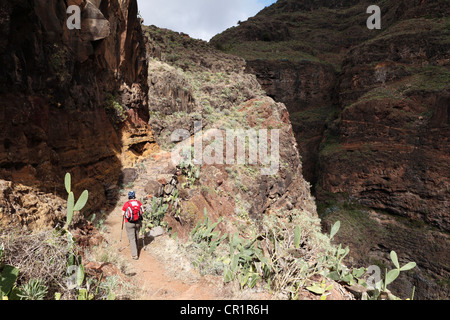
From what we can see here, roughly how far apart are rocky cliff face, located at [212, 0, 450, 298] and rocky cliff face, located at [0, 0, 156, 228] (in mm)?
20635

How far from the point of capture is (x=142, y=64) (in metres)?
10.2

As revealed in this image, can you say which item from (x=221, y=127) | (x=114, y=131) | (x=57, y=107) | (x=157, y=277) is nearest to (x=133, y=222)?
(x=157, y=277)

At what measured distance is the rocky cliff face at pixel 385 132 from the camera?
61.8ft

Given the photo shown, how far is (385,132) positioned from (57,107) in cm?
2558

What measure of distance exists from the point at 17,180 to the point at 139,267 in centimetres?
237

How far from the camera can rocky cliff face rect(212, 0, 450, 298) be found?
18828 mm

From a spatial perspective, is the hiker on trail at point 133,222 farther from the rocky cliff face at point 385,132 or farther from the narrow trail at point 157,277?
the rocky cliff face at point 385,132

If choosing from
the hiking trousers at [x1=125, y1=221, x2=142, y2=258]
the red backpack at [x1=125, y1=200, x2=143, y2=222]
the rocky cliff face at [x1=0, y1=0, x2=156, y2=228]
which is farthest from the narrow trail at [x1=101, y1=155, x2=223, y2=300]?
the rocky cliff face at [x1=0, y1=0, x2=156, y2=228]

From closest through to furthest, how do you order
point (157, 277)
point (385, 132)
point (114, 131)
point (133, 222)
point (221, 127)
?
1. point (157, 277)
2. point (133, 222)
3. point (114, 131)
4. point (221, 127)
5. point (385, 132)

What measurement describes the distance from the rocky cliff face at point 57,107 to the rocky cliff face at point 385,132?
20.6 meters

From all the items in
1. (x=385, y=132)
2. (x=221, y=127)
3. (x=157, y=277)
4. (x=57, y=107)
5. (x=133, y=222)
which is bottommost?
(x=157, y=277)

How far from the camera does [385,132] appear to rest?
22.2 m

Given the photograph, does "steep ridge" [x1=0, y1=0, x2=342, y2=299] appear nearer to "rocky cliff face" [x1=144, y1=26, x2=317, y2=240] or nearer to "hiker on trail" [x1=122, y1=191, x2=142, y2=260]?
"rocky cliff face" [x1=144, y1=26, x2=317, y2=240]

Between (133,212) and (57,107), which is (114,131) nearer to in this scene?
(57,107)
